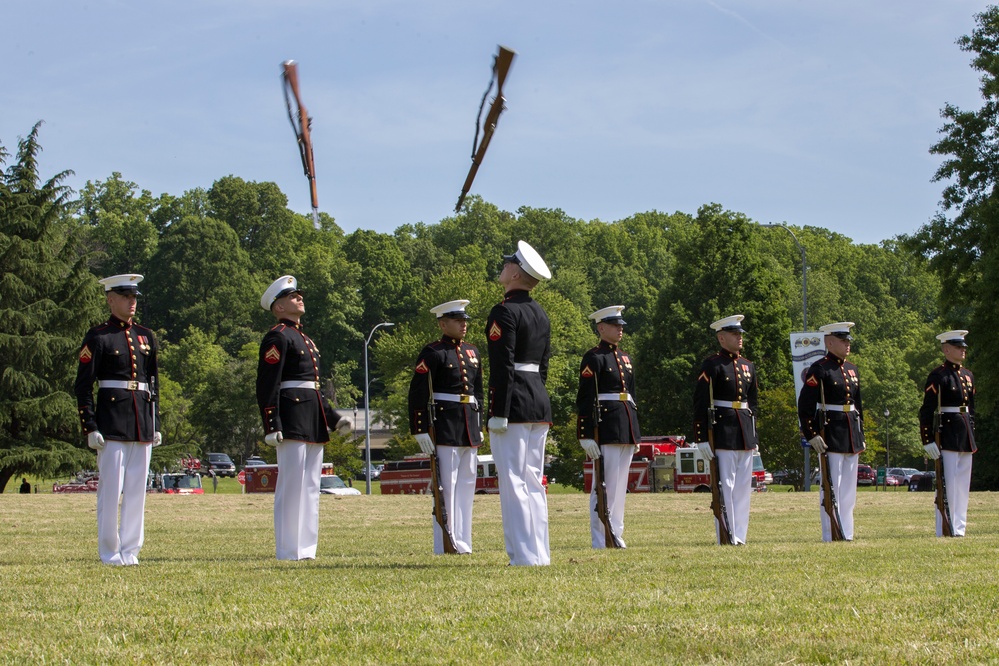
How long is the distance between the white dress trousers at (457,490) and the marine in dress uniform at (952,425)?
5.96 meters

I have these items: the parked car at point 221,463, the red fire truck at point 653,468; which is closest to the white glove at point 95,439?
the red fire truck at point 653,468

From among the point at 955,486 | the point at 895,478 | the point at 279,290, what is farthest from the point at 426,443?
the point at 895,478

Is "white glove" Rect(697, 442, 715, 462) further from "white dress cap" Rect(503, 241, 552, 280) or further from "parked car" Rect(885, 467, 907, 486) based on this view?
"parked car" Rect(885, 467, 907, 486)

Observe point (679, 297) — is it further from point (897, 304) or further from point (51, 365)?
point (897, 304)

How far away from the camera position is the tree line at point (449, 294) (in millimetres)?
41844

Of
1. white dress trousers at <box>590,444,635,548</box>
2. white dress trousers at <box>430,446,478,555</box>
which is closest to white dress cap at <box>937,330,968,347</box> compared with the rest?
white dress trousers at <box>590,444,635,548</box>

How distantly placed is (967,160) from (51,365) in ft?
95.3

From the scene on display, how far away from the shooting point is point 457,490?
476 inches

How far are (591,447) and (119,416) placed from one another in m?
4.35

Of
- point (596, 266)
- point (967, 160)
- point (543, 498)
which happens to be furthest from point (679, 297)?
point (596, 266)

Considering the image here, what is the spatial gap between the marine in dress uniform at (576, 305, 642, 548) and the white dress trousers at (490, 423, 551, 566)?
262cm

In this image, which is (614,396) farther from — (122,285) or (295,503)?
(122,285)

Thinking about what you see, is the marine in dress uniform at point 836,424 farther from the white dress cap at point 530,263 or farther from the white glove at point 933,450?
the white dress cap at point 530,263

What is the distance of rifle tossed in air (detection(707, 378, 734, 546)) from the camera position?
515 inches
